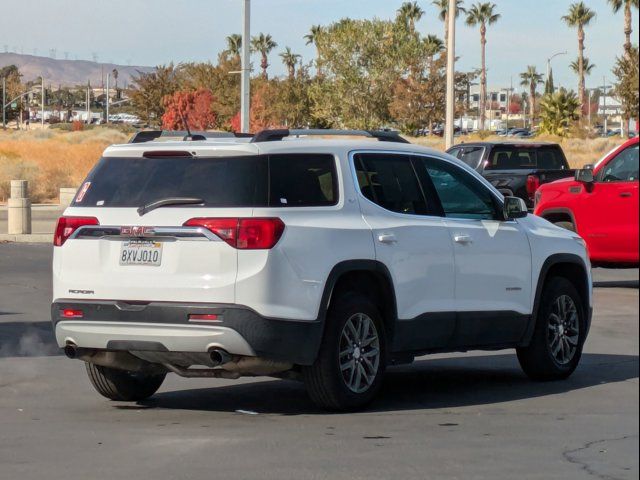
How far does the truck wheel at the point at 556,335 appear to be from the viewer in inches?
431

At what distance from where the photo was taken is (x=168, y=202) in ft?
30.1

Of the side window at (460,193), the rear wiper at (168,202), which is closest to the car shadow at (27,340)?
the rear wiper at (168,202)

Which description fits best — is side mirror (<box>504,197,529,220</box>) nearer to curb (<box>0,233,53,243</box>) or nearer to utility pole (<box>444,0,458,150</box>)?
curb (<box>0,233,53,243</box>)

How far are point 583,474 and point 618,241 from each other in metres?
10.5

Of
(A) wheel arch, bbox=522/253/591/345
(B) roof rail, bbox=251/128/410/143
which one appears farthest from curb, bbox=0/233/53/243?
(B) roof rail, bbox=251/128/410/143

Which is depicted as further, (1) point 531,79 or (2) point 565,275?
(1) point 531,79

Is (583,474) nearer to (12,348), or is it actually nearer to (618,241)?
(12,348)

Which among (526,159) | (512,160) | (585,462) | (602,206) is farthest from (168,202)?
(526,159)

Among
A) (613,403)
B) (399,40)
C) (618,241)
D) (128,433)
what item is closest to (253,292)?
(128,433)

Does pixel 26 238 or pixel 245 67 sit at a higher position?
pixel 245 67

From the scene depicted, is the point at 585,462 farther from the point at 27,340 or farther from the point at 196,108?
the point at 196,108

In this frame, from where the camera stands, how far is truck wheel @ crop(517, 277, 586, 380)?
10953mm

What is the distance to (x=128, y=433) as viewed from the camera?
29.3 feet

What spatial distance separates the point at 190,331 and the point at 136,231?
0.78 m
